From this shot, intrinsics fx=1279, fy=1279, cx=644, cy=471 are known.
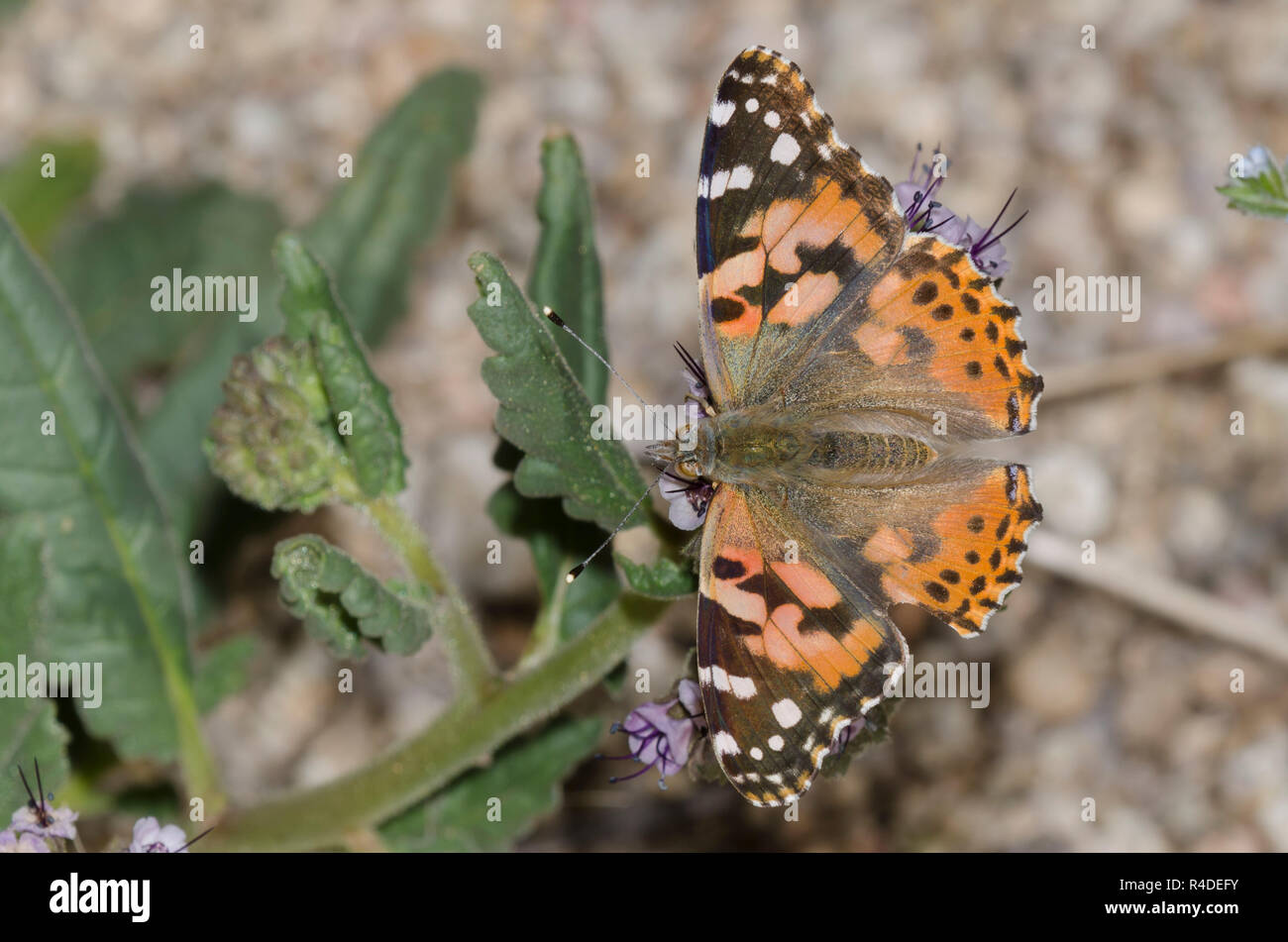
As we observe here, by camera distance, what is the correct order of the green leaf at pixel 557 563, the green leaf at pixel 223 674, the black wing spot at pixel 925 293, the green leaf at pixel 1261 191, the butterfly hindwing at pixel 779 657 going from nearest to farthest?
the butterfly hindwing at pixel 779 657
the green leaf at pixel 1261 191
the black wing spot at pixel 925 293
the green leaf at pixel 557 563
the green leaf at pixel 223 674

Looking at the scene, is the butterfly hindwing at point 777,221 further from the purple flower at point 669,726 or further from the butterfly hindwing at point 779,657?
the purple flower at point 669,726

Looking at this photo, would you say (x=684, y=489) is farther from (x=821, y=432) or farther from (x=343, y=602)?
(x=343, y=602)

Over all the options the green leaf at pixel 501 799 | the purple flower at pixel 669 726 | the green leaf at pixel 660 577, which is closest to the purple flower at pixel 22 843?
the green leaf at pixel 501 799

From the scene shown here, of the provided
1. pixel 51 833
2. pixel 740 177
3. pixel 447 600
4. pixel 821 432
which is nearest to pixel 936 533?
pixel 821 432

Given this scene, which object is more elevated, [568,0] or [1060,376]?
[568,0]

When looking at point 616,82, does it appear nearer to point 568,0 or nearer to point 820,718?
point 568,0

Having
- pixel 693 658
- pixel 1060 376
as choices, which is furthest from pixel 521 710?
pixel 1060 376
